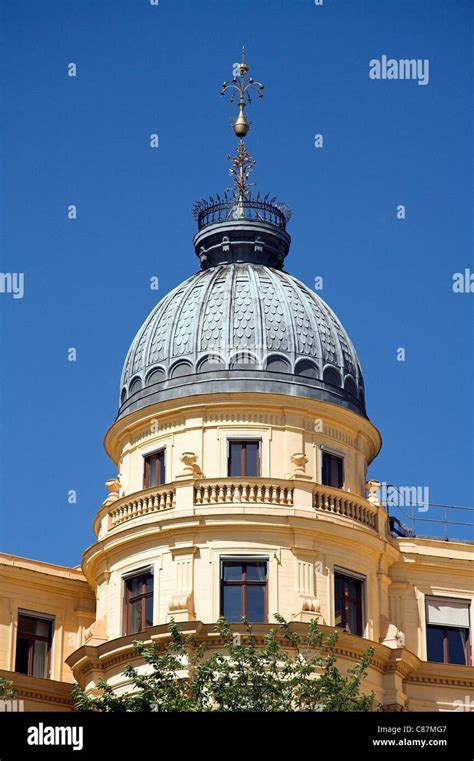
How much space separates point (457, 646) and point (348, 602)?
16.0 feet

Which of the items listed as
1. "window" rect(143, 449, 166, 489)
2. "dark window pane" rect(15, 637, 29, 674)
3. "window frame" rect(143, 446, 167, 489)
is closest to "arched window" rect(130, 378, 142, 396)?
"window frame" rect(143, 446, 167, 489)

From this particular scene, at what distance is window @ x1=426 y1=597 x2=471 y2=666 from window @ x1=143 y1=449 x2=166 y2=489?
9286 mm

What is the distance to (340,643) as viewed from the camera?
154ft

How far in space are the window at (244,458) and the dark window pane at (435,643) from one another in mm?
7679

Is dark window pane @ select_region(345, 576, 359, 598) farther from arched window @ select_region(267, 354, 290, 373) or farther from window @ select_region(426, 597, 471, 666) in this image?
arched window @ select_region(267, 354, 290, 373)

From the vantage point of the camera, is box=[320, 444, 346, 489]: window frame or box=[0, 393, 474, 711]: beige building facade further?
box=[320, 444, 346, 489]: window frame

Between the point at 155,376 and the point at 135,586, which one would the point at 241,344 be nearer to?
the point at 155,376

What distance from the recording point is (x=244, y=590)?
1868 inches

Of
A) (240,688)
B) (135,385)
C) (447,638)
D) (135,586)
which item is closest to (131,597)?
(135,586)

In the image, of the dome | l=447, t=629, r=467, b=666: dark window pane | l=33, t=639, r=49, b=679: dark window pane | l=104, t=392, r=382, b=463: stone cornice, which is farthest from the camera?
l=447, t=629, r=467, b=666: dark window pane

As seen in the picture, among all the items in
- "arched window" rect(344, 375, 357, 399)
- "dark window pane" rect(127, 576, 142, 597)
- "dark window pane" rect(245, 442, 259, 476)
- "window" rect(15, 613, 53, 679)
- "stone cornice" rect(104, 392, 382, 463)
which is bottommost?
"window" rect(15, 613, 53, 679)

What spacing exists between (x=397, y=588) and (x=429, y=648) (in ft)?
6.89

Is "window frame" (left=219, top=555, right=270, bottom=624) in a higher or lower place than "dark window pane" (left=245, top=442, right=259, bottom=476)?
lower

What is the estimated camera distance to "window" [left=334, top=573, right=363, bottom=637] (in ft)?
159
